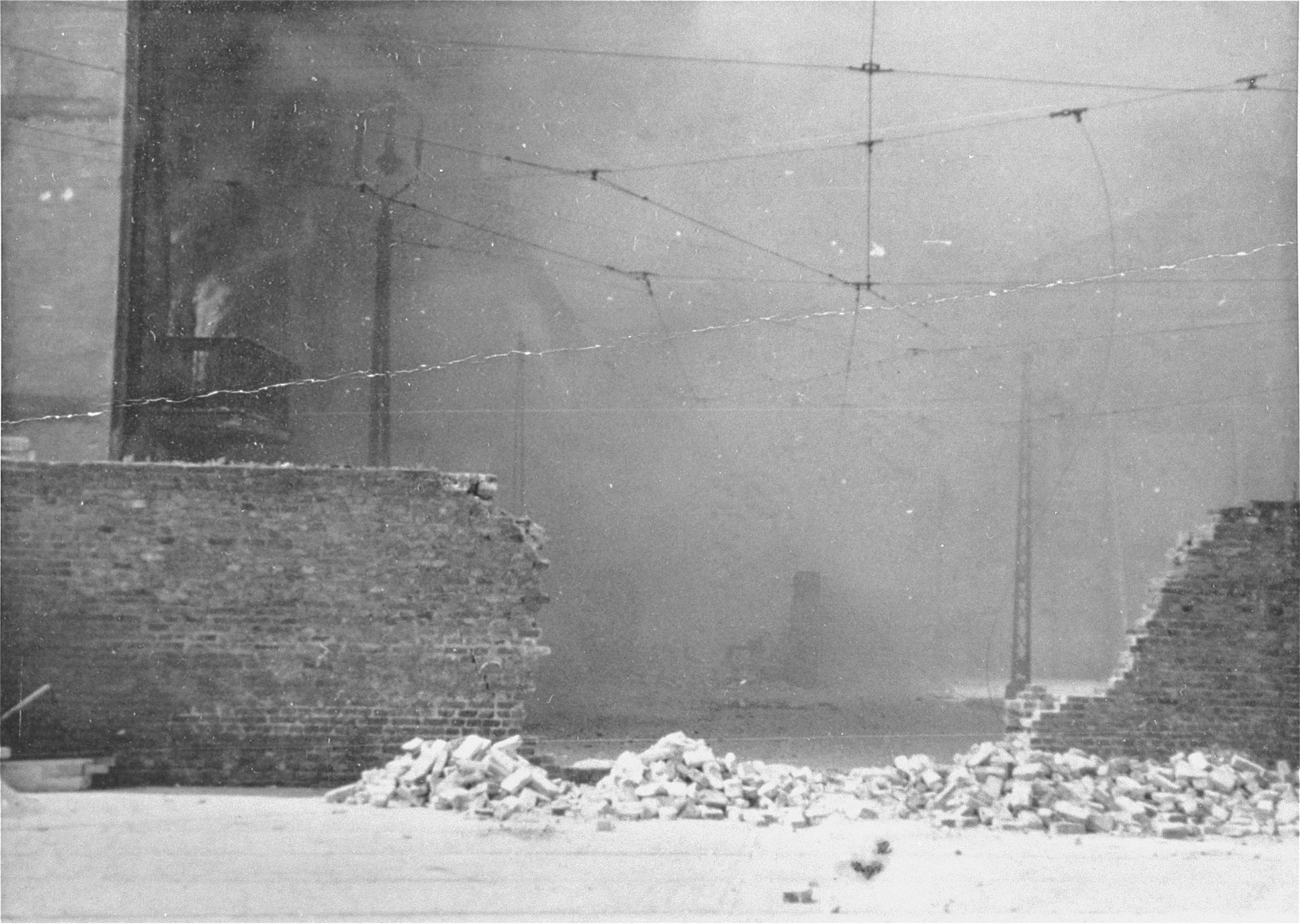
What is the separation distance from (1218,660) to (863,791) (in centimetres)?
331

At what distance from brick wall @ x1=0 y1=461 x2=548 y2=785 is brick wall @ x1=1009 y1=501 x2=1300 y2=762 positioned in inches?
185

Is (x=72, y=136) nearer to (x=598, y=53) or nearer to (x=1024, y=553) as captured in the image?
(x=598, y=53)

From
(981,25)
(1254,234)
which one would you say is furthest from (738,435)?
(1254,234)

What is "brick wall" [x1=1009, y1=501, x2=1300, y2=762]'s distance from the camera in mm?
9109

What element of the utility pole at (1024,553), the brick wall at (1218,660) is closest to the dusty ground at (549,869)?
the brick wall at (1218,660)

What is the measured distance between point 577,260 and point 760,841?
12.6 m

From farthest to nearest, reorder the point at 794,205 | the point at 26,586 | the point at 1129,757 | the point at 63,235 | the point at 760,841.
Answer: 1. the point at 794,205
2. the point at 63,235
3. the point at 1129,757
4. the point at 26,586
5. the point at 760,841

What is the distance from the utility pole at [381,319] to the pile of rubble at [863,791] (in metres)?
8.84

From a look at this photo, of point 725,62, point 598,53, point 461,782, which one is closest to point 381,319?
point 598,53

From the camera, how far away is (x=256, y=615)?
803 cm

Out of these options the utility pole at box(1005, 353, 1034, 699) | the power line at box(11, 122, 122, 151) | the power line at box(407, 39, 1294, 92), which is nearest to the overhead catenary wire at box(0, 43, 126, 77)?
the power line at box(11, 122, 122, 151)

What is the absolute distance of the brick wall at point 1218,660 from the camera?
9.11 meters

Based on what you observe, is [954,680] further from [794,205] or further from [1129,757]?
[1129,757]

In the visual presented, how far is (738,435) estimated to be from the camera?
20.2m
